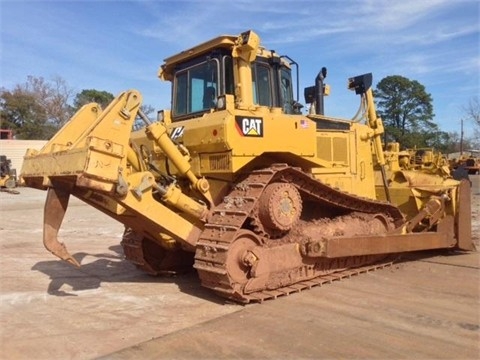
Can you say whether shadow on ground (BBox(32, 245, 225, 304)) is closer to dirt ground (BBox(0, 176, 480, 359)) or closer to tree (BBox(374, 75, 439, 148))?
dirt ground (BBox(0, 176, 480, 359))

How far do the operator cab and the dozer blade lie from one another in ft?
7.35

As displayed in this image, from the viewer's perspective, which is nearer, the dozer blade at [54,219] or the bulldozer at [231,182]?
the dozer blade at [54,219]

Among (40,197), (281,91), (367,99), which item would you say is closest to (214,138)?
(281,91)

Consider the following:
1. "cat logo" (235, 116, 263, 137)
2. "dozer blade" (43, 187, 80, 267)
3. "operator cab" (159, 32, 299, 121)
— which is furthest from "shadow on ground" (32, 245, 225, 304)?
"operator cab" (159, 32, 299, 121)

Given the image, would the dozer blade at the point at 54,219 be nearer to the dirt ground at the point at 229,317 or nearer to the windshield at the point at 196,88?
the dirt ground at the point at 229,317

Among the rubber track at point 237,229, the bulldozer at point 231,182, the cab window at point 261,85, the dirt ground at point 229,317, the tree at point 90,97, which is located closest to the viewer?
the dirt ground at point 229,317

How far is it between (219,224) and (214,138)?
0.99m

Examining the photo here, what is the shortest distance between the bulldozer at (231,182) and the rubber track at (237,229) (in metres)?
0.02

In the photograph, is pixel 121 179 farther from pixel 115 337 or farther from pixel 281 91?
pixel 281 91

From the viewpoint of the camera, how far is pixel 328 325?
15.7 ft

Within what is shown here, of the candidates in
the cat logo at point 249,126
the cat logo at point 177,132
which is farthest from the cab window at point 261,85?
the cat logo at point 177,132

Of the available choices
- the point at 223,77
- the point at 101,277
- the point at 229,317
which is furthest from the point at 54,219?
the point at 223,77

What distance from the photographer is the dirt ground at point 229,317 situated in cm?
418

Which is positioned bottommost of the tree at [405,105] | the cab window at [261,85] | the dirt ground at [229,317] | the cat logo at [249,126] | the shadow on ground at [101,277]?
the dirt ground at [229,317]
